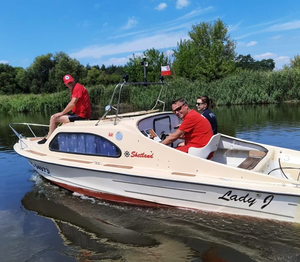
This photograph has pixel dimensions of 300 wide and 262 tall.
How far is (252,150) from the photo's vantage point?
5840mm

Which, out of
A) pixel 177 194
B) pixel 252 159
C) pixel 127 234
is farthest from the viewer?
pixel 252 159

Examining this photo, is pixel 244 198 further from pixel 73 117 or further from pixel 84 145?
pixel 73 117

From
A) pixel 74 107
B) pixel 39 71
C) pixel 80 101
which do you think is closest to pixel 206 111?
pixel 80 101

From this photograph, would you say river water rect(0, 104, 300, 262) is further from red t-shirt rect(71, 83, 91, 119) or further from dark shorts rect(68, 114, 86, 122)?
red t-shirt rect(71, 83, 91, 119)

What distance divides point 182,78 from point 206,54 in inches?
472

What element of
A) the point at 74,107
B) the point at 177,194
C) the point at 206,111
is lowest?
the point at 177,194

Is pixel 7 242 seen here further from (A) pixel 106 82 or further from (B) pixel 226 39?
(A) pixel 106 82

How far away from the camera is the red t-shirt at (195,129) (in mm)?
4965

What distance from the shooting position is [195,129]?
502 cm

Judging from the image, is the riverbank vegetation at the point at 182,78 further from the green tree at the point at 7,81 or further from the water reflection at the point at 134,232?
the water reflection at the point at 134,232

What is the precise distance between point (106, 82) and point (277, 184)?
61551mm

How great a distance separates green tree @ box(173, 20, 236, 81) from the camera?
127ft

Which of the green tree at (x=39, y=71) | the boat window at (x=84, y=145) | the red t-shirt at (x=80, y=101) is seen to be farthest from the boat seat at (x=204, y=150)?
the green tree at (x=39, y=71)

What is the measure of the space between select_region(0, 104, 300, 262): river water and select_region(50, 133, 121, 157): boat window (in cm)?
96
